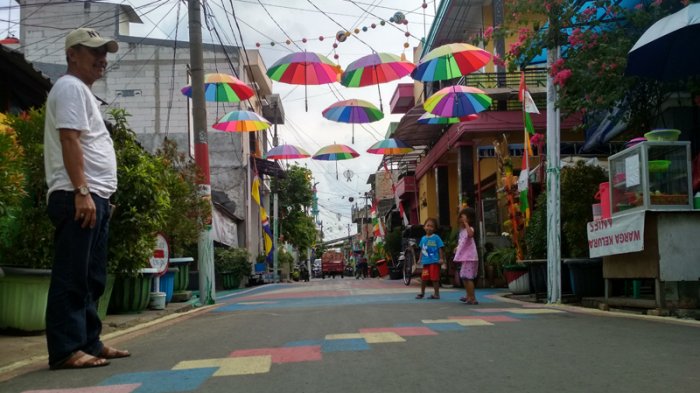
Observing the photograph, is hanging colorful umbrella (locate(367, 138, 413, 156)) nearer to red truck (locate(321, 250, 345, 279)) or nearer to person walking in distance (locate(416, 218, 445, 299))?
person walking in distance (locate(416, 218, 445, 299))

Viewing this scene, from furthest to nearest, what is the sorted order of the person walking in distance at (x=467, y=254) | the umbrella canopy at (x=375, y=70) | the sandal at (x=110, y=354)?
the umbrella canopy at (x=375, y=70) → the person walking in distance at (x=467, y=254) → the sandal at (x=110, y=354)

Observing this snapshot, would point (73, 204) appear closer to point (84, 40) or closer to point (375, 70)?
point (84, 40)

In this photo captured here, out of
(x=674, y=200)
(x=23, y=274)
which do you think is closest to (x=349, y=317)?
(x=23, y=274)

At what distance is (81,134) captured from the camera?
4.27 metres

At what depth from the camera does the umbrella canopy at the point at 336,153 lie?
21475 millimetres

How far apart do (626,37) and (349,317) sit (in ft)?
17.6

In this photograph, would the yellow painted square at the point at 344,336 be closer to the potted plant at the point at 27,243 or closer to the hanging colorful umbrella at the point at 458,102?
the potted plant at the point at 27,243

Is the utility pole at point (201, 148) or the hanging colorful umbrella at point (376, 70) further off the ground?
the hanging colorful umbrella at point (376, 70)

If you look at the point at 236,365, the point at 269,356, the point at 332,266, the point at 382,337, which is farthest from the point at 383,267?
the point at 236,365

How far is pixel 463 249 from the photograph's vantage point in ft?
36.5

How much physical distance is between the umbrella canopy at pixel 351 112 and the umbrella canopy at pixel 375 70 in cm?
245

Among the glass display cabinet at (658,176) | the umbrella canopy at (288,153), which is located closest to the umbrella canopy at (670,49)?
the glass display cabinet at (658,176)

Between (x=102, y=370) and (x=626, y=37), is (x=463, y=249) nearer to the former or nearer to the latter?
(x=626, y=37)

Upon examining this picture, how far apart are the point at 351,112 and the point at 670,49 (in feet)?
33.9
